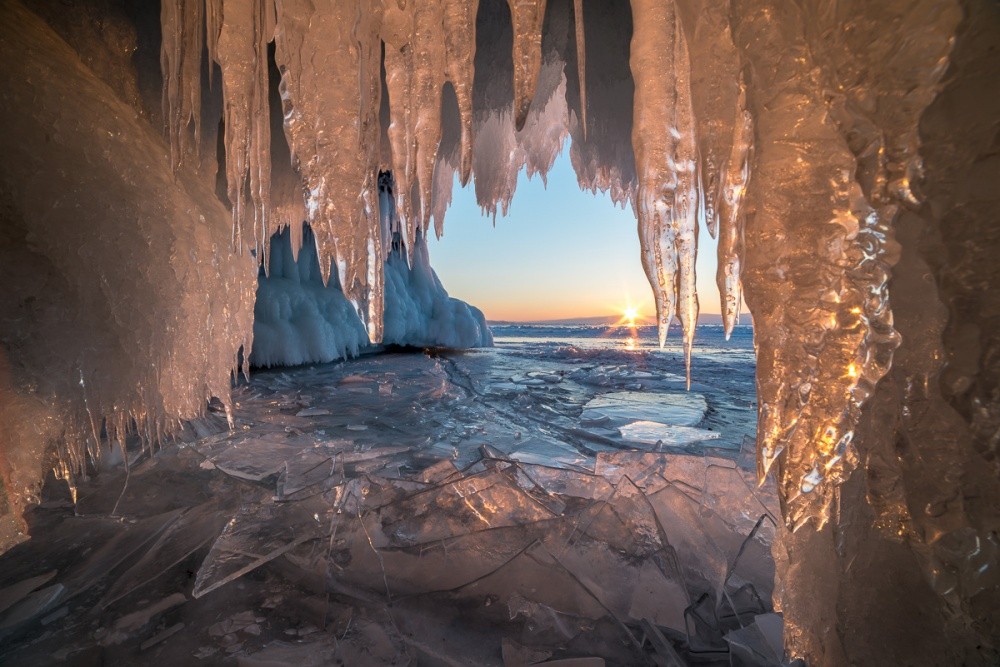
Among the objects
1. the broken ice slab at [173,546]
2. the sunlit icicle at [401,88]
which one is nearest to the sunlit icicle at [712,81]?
the sunlit icicle at [401,88]

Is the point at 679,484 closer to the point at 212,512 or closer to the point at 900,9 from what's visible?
the point at 900,9

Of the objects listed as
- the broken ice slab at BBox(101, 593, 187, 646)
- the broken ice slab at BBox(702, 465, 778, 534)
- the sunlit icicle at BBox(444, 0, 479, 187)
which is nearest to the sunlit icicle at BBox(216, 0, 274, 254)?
the sunlit icicle at BBox(444, 0, 479, 187)

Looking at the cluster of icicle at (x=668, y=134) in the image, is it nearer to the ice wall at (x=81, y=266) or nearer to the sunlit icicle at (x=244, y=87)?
the sunlit icicle at (x=244, y=87)

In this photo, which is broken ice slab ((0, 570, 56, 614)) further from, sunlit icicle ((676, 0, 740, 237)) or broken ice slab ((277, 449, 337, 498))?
sunlit icicle ((676, 0, 740, 237))

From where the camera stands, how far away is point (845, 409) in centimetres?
Result: 68

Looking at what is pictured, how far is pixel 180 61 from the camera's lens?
181 centimetres

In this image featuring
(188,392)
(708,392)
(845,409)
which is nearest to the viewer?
(845,409)

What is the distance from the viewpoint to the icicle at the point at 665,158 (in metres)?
1.38

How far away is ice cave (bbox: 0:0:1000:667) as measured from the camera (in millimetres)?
555

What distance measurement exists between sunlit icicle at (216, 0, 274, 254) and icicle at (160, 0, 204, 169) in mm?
253

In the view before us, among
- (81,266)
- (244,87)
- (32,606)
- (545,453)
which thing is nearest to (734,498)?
(545,453)

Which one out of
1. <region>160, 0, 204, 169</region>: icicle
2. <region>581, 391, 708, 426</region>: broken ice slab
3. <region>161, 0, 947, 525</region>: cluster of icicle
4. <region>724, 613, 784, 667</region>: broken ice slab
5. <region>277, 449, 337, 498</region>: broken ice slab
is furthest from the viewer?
<region>581, 391, 708, 426</region>: broken ice slab

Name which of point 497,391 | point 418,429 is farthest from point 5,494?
point 497,391

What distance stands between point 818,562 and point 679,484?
1.26 metres
